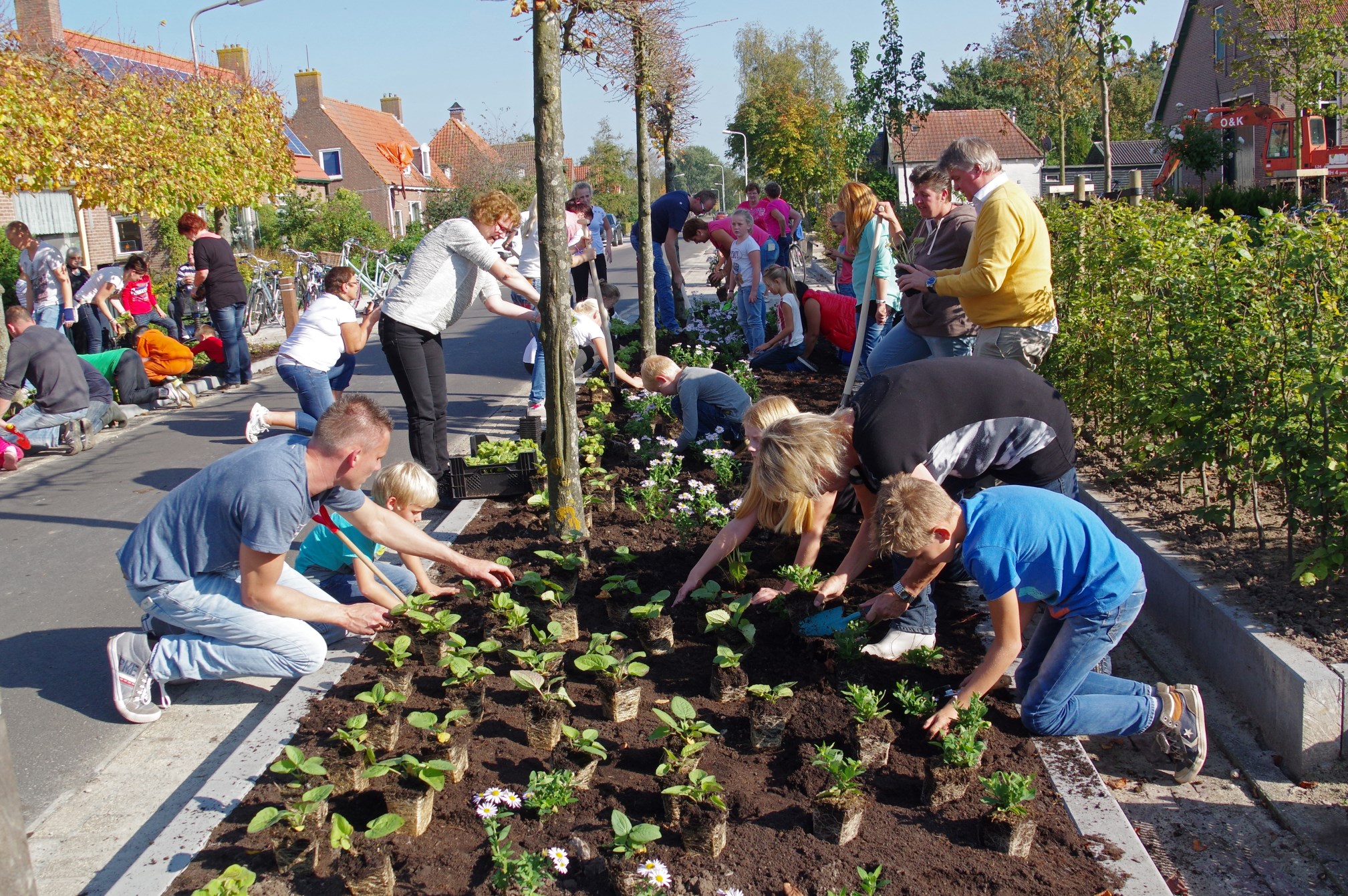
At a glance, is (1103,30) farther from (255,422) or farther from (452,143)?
(452,143)

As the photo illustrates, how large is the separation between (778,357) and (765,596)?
17.6ft

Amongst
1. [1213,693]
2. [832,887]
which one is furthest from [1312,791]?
[832,887]

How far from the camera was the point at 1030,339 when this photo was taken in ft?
16.4

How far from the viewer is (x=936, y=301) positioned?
5.52 meters

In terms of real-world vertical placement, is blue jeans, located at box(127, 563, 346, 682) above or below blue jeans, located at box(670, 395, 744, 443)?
below

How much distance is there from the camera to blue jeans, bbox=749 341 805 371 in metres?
9.05

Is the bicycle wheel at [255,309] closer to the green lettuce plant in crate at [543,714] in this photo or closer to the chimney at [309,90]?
the green lettuce plant in crate at [543,714]

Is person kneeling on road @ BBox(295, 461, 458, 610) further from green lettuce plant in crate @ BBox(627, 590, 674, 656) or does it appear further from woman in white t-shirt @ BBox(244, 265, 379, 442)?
woman in white t-shirt @ BBox(244, 265, 379, 442)

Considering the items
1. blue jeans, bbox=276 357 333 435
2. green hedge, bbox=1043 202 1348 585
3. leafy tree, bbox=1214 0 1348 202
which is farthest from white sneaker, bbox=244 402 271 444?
leafy tree, bbox=1214 0 1348 202

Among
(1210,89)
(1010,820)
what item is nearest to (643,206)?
(1010,820)

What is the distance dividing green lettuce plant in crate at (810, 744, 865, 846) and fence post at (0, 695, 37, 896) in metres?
1.91

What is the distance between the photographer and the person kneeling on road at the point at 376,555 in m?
4.38

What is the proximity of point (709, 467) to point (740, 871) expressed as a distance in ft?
12.6

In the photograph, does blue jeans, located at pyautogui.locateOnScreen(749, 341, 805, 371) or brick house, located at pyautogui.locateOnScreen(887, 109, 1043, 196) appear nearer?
blue jeans, located at pyautogui.locateOnScreen(749, 341, 805, 371)
